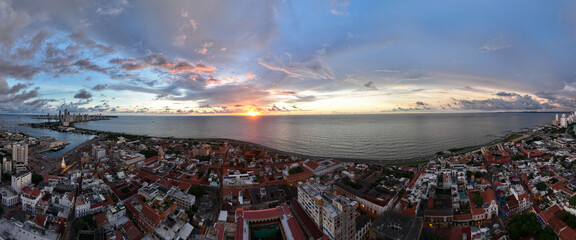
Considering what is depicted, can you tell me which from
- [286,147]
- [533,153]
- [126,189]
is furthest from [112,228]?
[533,153]

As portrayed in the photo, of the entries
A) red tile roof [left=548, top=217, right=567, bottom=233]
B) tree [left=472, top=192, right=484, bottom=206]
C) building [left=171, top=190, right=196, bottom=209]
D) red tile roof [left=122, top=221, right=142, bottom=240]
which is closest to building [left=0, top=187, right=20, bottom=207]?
red tile roof [left=122, top=221, right=142, bottom=240]

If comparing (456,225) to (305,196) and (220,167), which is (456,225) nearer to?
(305,196)

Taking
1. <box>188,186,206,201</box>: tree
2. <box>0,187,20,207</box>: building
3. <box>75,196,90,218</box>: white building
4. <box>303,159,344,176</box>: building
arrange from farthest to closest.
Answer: <box>303,159,344,176</box>: building
<box>188,186,206,201</box>: tree
<box>0,187,20,207</box>: building
<box>75,196,90,218</box>: white building

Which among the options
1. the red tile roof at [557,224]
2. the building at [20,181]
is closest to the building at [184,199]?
the building at [20,181]

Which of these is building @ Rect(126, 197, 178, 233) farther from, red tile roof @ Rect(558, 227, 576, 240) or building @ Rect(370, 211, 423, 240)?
red tile roof @ Rect(558, 227, 576, 240)

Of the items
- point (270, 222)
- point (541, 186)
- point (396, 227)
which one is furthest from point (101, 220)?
point (541, 186)

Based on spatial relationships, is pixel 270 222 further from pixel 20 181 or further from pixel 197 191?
pixel 20 181
